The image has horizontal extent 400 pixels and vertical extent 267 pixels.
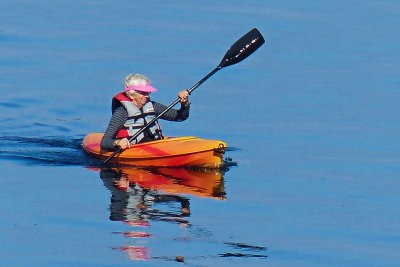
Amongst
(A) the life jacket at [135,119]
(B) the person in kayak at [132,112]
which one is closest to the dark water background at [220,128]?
(B) the person in kayak at [132,112]

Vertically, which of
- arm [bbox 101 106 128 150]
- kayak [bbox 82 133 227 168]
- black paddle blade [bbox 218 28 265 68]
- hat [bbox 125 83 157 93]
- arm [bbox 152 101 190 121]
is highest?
black paddle blade [bbox 218 28 265 68]

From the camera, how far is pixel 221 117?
53.4 ft

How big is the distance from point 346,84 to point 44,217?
8.48 meters

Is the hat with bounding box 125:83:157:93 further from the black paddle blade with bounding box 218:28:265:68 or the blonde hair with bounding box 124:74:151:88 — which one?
the black paddle blade with bounding box 218:28:265:68

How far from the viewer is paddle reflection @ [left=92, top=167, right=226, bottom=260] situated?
11.0 m

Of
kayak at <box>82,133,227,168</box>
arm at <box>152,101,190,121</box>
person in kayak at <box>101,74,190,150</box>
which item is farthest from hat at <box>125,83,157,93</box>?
kayak at <box>82,133,227,168</box>

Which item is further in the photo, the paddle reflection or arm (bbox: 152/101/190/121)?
arm (bbox: 152/101/190/121)

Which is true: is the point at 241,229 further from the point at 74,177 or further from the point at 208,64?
the point at 208,64

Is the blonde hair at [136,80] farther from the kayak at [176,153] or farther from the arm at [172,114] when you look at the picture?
the kayak at [176,153]

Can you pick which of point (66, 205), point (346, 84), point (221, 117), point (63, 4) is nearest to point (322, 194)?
point (66, 205)

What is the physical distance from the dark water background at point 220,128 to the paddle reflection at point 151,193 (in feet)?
0.14

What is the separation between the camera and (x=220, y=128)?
15695mm

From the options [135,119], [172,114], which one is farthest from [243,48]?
[135,119]

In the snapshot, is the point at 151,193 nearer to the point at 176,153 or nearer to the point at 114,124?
the point at 176,153
